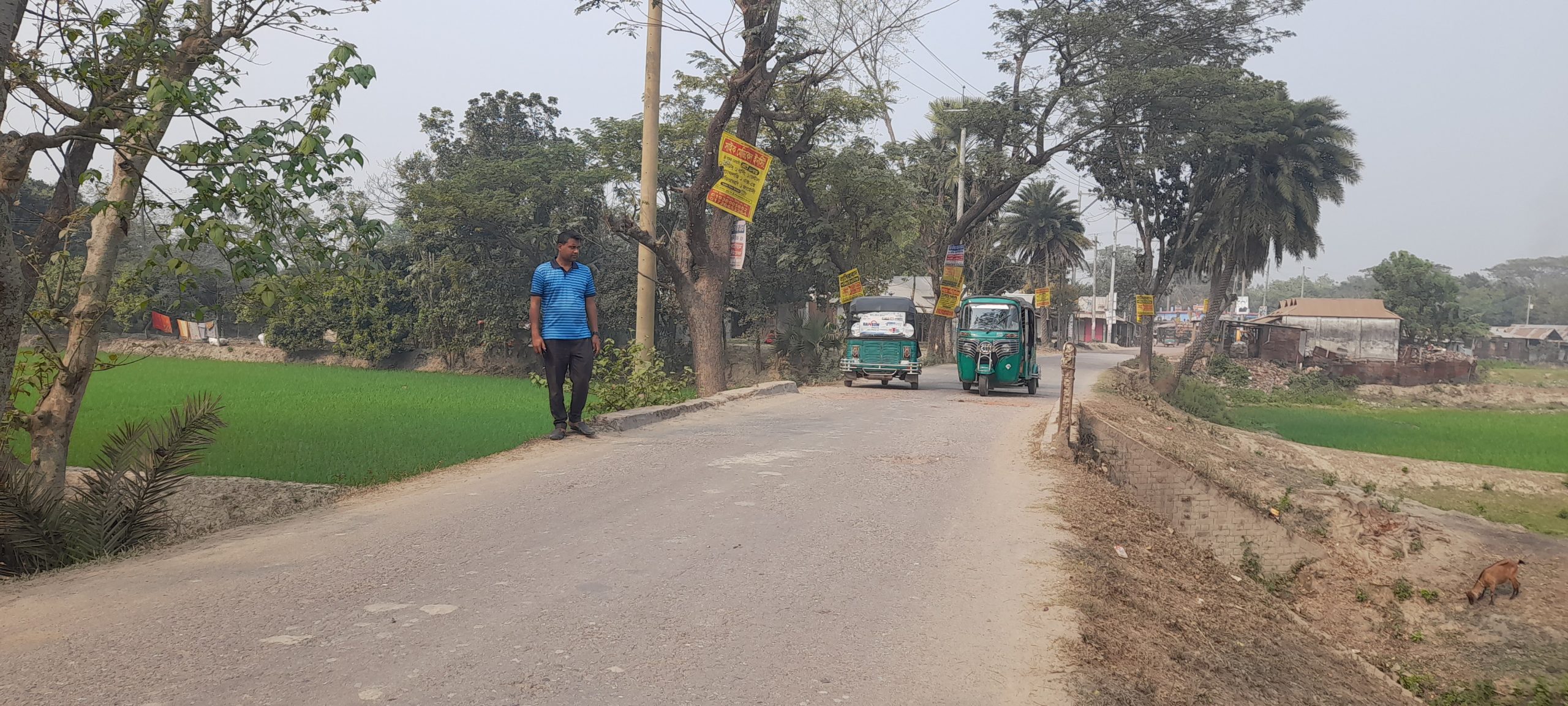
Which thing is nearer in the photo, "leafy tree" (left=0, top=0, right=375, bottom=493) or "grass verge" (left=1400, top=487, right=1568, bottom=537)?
"leafy tree" (left=0, top=0, right=375, bottom=493)

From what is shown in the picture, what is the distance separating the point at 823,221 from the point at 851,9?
805 centimetres

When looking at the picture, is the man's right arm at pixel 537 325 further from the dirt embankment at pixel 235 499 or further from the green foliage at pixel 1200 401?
the green foliage at pixel 1200 401

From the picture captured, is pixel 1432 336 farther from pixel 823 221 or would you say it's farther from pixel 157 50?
pixel 157 50

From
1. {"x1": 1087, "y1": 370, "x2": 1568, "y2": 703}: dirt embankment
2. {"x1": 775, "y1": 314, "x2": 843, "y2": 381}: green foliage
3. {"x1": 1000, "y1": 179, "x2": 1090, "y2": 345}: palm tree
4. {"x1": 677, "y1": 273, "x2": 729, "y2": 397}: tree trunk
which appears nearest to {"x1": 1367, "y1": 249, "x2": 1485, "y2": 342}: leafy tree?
{"x1": 1000, "y1": 179, "x2": 1090, "y2": 345}: palm tree

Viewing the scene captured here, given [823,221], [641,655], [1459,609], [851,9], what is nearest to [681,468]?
[641,655]

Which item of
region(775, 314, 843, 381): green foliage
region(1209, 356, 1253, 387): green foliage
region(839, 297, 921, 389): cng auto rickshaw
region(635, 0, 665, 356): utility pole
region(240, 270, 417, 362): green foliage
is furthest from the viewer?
region(1209, 356, 1253, 387): green foliage

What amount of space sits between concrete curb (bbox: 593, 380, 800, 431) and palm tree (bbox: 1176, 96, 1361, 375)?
98.2 feet

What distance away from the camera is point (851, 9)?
31969mm

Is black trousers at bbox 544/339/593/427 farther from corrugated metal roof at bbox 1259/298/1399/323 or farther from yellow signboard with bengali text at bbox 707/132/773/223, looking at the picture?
corrugated metal roof at bbox 1259/298/1399/323

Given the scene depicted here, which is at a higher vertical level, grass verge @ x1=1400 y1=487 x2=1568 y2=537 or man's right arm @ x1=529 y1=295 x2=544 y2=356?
man's right arm @ x1=529 y1=295 x2=544 y2=356

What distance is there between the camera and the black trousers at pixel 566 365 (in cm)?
912

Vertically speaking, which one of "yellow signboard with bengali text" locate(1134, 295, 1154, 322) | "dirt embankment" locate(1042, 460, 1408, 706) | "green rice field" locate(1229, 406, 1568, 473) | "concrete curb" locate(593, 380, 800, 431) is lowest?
"green rice field" locate(1229, 406, 1568, 473)

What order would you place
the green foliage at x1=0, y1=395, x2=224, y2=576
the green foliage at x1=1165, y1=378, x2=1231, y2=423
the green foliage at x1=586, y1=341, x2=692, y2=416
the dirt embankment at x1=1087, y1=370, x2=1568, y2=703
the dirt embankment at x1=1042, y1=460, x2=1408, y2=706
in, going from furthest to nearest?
the green foliage at x1=1165, y1=378, x2=1231, y2=423 < the green foliage at x1=586, y1=341, x2=692, y2=416 < the dirt embankment at x1=1087, y1=370, x2=1568, y2=703 < the green foliage at x1=0, y1=395, x2=224, y2=576 < the dirt embankment at x1=1042, y1=460, x2=1408, y2=706

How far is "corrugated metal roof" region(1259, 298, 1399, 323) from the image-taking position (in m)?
56.8
